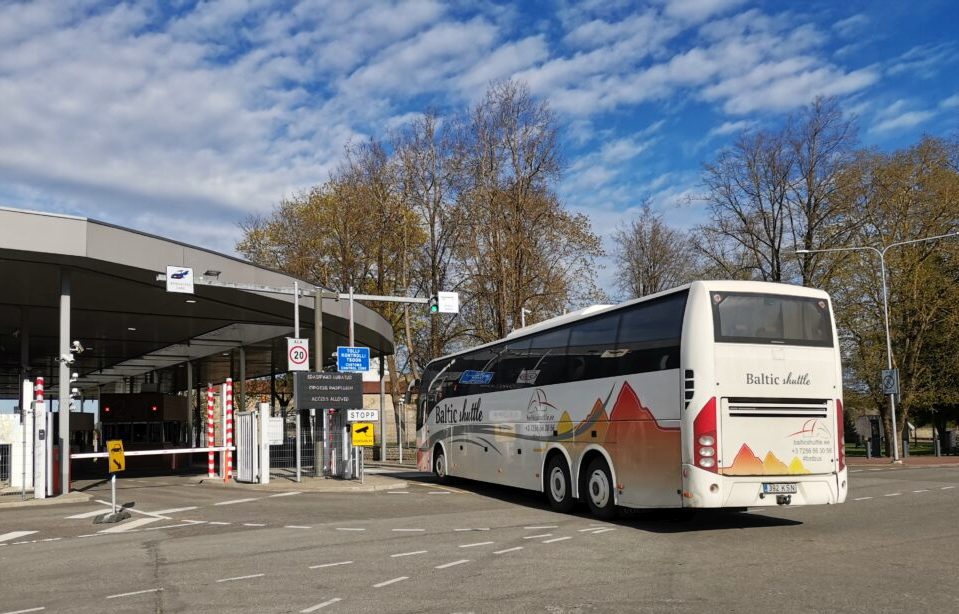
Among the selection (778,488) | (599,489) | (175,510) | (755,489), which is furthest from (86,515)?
(778,488)

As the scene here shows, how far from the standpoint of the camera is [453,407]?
21250 mm

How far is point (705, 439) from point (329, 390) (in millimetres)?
12931

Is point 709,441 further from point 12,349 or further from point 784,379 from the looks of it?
point 12,349

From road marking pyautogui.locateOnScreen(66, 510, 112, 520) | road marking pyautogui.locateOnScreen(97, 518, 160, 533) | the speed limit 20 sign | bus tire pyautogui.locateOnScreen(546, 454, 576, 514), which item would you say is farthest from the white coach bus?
the speed limit 20 sign

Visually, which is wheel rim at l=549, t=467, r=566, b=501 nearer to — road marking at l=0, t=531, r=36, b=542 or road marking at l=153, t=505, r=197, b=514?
road marking at l=153, t=505, r=197, b=514

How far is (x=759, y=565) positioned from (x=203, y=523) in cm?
926

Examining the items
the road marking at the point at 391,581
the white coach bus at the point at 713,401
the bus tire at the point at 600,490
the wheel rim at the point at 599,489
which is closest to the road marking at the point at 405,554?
the road marking at the point at 391,581

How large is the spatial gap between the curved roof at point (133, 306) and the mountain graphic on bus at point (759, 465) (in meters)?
13.9

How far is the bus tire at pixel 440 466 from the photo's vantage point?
2191 centimetres

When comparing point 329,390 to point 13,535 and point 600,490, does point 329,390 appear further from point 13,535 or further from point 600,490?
point 600,490

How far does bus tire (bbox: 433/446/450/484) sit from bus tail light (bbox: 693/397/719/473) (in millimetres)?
10638

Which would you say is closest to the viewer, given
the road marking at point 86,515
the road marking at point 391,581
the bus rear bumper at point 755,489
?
the road marking at point 391,581

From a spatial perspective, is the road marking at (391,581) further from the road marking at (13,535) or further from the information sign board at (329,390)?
the information sign board at (329,390)

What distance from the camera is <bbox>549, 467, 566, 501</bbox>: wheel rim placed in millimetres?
15562
